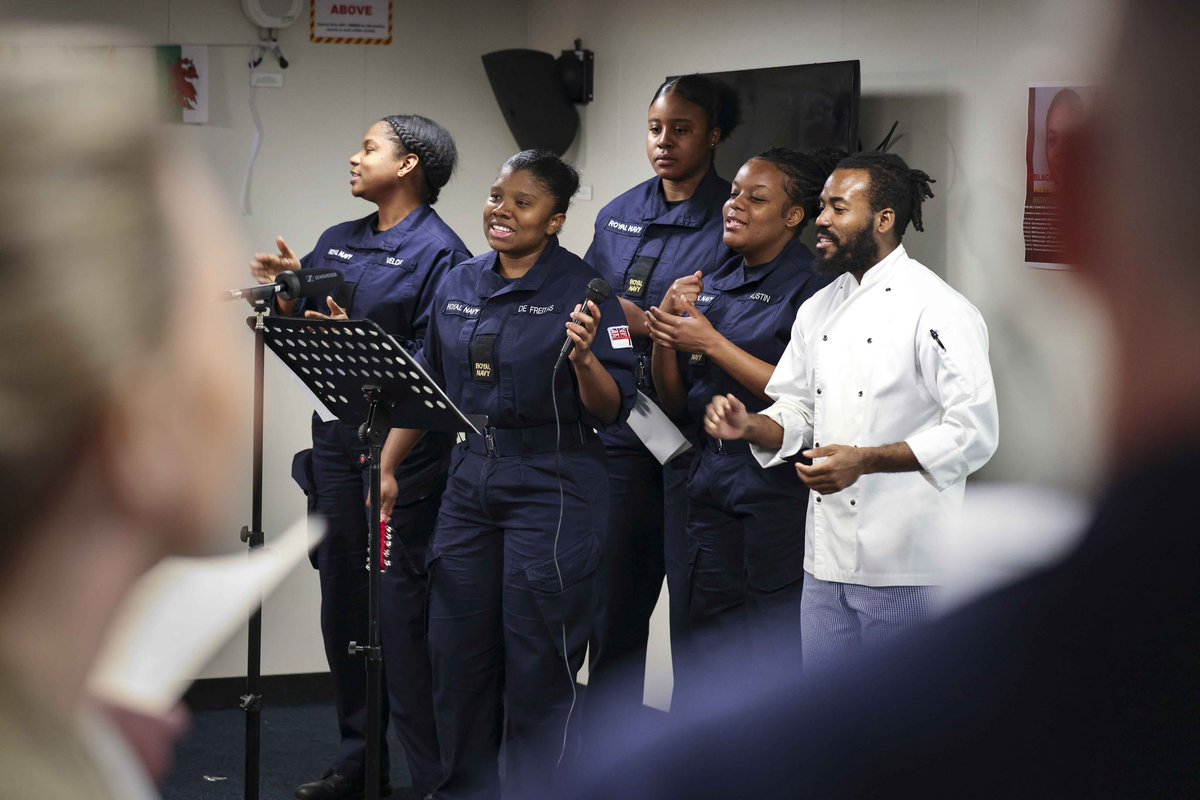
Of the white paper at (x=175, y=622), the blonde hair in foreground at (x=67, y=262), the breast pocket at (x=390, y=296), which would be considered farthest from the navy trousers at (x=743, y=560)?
the blonde hair in foreground at (x=67, y=262)

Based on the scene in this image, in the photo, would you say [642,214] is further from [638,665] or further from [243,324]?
[243,324]

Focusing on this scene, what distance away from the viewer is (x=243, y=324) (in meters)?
0.56

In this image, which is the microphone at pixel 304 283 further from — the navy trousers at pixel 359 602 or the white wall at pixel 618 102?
the navy trousers at pixel 359 602

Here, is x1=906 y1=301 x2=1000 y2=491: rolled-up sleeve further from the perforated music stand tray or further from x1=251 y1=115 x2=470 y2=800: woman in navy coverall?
x1=251 y1=115 x2=470 y2=800: woman in navy coverall

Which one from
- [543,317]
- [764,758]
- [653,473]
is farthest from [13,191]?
[653,473]

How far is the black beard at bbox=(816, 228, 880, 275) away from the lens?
9.73 ft

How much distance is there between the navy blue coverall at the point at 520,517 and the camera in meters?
3.29

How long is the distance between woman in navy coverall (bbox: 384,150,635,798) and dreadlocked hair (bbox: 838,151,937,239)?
0.70 metres

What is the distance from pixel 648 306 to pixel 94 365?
11.0ft

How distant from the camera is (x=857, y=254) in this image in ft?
9.76

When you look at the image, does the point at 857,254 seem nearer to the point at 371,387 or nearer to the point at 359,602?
the point at 371,387

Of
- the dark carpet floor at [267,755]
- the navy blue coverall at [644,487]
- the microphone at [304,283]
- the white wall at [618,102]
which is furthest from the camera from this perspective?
the dark carpet floor at [267,755]

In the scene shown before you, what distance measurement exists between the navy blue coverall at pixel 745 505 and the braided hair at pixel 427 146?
0.96 m

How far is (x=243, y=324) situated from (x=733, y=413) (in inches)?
94.3
